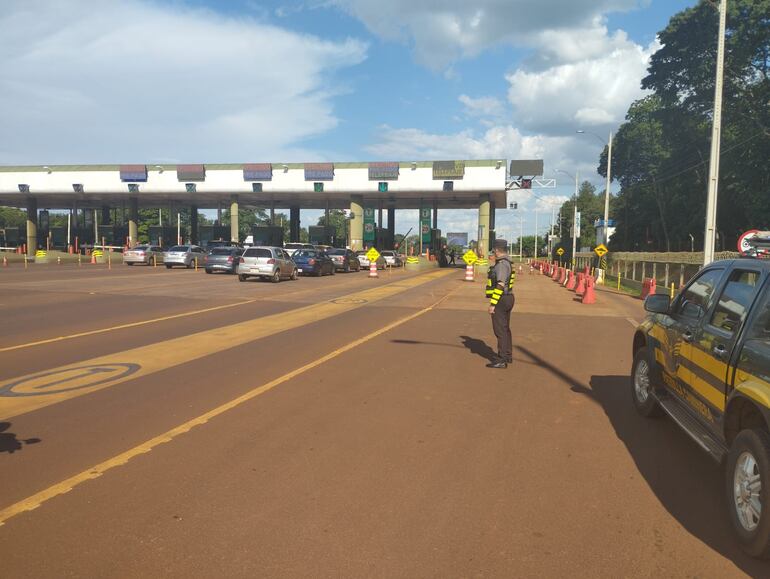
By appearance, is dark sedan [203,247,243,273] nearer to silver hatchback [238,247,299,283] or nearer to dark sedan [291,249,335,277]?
dark sedan [291,249,335,277]

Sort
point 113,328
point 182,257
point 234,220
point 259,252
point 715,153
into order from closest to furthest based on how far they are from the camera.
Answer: point 113,328, point 715,153, point 259,252, point 182,257, point 234,220

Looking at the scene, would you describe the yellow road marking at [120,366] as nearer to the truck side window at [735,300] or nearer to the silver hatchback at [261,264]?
the truck side window at [735,300]

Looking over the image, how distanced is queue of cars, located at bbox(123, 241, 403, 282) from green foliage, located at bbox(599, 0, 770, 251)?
26.8 metres

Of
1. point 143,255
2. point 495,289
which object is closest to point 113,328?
point 495,289

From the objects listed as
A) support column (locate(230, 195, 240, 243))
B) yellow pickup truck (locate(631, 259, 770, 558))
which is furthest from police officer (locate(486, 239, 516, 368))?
support column (locate(230, 195, 240, 243))

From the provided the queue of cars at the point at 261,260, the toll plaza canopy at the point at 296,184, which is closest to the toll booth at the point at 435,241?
the toll plaza canopy at the point at 296,184

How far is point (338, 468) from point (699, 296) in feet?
11.5

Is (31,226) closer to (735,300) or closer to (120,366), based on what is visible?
(120,366)

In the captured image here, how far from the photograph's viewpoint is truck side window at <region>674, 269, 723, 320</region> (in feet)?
16.0

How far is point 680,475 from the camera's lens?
456 cm

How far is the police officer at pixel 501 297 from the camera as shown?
839cm

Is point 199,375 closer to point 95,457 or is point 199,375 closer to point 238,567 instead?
point 95,457

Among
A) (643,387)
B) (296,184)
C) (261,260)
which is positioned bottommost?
(643,387)

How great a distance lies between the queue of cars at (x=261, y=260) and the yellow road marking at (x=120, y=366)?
1361 centimetres
